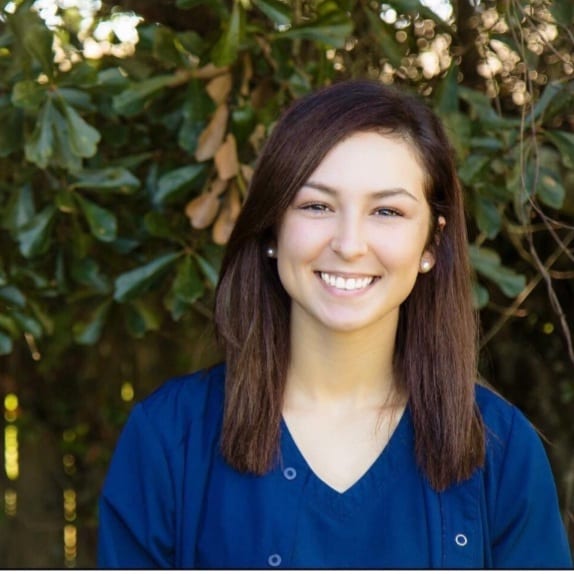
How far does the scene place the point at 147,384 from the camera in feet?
11.9

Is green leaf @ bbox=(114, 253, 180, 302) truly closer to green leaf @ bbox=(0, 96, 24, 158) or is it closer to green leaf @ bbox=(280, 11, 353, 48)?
green leaf @ bbox=(0, 96, 24, 158)

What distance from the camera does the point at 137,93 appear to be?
8.02 feet

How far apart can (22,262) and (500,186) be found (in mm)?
1065

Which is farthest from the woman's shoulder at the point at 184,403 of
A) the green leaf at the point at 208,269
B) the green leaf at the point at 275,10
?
the green leaf at the point at 275,10

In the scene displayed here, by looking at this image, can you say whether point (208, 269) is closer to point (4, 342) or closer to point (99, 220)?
point (99, 220)

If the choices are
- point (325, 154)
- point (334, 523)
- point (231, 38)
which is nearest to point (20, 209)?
point (231, 38)

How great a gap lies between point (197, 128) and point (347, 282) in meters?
0.85

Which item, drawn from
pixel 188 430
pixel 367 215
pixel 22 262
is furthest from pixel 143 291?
pixel 367 215

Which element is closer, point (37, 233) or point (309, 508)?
point (309, 508)

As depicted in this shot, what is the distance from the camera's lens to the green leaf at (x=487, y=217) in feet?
8.36

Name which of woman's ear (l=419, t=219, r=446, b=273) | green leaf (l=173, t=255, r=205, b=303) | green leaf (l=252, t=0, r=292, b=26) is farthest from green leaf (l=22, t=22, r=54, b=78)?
woman's ear (l=419, t=219, r=446, b=273)

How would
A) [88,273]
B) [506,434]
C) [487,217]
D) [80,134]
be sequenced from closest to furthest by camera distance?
[506,434]
[80,134]
[487,217]
[88,273]

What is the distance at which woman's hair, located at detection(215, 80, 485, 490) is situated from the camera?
6.00 ft

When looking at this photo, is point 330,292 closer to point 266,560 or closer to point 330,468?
point 330,468
